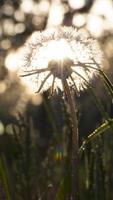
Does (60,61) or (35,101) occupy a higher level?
(35,101)

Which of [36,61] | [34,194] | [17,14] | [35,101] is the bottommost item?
[34,194]

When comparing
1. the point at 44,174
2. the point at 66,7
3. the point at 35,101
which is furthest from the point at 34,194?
the point at 35,101

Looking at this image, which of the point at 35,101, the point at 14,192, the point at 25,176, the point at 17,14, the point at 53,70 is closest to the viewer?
the point at 53,70

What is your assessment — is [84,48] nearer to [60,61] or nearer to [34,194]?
[60,61]

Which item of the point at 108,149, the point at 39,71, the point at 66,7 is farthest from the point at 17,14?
the point at 39,71

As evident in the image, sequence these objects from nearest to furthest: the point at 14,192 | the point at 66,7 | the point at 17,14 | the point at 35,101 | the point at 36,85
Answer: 1. the point at 36,85
2. the point at 14,192
3. the point at 66,7
4. the point at 17,14
5. the point at 35,101

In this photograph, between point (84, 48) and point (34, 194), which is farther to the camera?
point (34, 194)
